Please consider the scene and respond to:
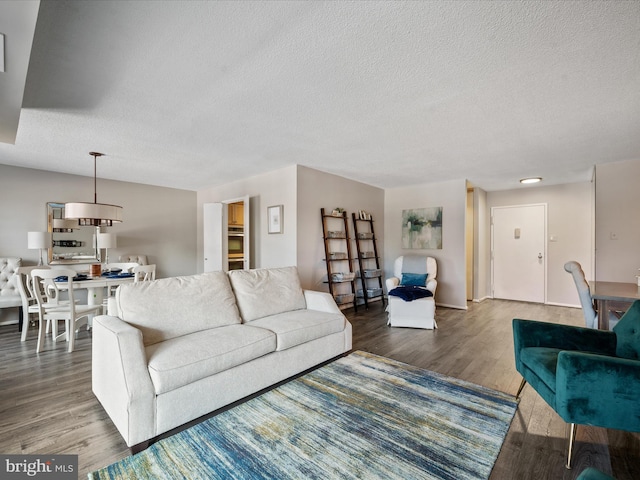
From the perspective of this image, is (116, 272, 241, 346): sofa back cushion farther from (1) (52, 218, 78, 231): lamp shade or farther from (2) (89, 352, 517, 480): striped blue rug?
(1) (52, 218, 78, 231): lamp shade

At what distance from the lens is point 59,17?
4.97 ft

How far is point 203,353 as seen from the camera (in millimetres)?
1885

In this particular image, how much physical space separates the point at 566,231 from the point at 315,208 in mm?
4672

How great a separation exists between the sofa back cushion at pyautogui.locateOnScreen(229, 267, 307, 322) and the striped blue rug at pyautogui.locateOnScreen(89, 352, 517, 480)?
0.75 m

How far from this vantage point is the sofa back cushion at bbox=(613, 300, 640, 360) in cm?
175

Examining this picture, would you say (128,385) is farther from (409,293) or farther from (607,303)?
(607,303)

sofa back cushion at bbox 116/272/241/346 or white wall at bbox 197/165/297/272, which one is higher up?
white wall at bbox 197/165/297/272

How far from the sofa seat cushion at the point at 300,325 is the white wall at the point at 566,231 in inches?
195

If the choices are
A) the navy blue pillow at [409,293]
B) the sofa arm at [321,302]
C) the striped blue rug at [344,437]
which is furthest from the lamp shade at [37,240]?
the navy blue pillow at [409,293]

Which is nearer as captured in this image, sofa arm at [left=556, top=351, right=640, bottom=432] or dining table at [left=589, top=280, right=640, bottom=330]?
sofa arm at [left=556, top=351, right=640, bottom=432]

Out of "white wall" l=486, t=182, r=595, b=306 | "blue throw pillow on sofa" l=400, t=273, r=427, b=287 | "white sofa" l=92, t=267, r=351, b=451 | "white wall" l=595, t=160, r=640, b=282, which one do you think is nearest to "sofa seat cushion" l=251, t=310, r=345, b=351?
"white sofa" l=92, t=267, r=351, b=451

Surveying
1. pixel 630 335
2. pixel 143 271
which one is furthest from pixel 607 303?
pixel 143 271

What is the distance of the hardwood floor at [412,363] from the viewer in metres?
1.57

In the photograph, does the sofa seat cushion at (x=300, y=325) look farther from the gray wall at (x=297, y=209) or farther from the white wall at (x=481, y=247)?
the white wall at (x=481, y=247)
